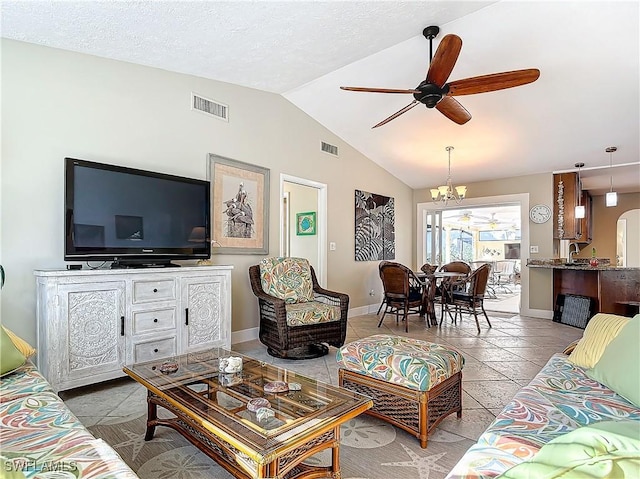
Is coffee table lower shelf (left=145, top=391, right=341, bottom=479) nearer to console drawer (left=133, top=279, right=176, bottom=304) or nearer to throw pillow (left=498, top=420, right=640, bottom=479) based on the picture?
throw pillow (left=498, top=420, right=640, bottom=479)

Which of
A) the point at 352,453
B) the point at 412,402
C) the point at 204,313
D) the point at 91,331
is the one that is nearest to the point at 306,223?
the point at 204,313

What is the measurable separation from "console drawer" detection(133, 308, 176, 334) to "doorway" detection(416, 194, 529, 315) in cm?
565

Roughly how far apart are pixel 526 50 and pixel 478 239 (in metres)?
11.6

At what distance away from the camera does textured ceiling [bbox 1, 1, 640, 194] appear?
276 centimetres

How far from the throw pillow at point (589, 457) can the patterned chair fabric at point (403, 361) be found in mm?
1297

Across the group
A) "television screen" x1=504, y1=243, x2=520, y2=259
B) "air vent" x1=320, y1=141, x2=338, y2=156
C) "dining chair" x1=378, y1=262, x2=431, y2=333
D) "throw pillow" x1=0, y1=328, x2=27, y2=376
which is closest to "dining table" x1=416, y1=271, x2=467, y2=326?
"dining chair" x1=378, y1=262, x2=431, y2=333

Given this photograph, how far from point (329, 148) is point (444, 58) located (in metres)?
3.01

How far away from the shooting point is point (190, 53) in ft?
10.9

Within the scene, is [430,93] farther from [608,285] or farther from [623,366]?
[608,285]

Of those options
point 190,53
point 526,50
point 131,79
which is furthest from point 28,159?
point 526,50

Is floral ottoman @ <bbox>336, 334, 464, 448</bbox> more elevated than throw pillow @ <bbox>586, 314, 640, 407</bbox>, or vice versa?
throw pillow @ <bbox>586, 314, 640, 407</bbox>

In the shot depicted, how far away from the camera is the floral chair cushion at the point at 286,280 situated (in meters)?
4.04

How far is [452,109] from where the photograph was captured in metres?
3.42

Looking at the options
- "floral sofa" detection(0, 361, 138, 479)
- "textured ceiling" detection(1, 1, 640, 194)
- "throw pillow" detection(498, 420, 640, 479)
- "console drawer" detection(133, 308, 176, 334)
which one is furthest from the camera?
"console drawer" detection(133, 308, 176, 334)
